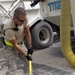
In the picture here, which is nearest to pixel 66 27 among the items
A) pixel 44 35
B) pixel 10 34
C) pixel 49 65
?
pixel 49 65

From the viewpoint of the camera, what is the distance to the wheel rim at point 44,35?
8.95 meters

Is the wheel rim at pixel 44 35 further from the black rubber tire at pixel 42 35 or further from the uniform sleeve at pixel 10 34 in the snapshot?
the uniform sleeve at pixel 10 34

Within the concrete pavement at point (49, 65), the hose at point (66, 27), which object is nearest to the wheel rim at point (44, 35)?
the concrete pavement at point (49, 65)

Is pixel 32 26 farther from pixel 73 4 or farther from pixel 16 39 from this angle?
pixel 16 39

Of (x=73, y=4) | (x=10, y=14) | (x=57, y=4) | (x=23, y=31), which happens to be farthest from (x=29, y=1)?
(x=23, y=31)

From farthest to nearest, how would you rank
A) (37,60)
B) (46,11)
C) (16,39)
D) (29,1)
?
(29,1), (46,11), (37,60), (16,39)

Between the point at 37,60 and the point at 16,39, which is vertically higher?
the point at 16,39

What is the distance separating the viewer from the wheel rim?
895 cm

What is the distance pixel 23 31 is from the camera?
171 inches

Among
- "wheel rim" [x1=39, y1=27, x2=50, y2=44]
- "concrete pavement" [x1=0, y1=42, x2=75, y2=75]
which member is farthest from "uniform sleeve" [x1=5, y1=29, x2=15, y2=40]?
"wheel rim" [x1=39, y1=27, x2=50, y2=44]

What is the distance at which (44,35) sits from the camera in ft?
29.8

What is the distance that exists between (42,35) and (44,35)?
7cm

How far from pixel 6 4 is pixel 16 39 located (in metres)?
4.15

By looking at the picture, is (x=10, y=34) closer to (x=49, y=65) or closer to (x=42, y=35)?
(x=49, y=65)
